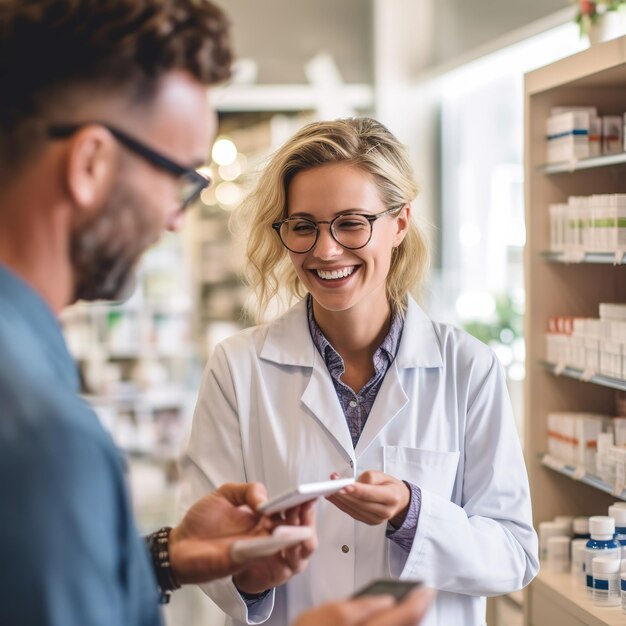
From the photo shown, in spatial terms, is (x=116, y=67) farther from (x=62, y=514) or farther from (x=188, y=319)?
(x=188, y=319)

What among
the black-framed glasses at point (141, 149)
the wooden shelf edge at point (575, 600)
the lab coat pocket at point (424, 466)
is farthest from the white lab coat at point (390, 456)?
the black-framed glasses at point (141, 149)

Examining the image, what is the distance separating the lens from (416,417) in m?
2.25

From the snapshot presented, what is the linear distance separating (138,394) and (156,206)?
259 inches

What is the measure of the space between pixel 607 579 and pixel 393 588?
6.37ft

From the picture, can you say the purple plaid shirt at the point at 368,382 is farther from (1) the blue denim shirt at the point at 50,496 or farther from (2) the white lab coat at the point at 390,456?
(1) the blue denim shirt at the point at 50,496

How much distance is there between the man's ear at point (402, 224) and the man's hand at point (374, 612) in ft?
4.53

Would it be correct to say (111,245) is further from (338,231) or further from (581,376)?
(581,376)

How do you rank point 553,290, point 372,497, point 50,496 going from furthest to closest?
1. point 553,290
2. point 372,497
3. point 50,496

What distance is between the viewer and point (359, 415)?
7.46ft

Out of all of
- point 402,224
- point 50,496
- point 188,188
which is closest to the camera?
point 50,496

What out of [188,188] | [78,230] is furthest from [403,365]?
[78,230]

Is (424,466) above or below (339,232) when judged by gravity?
below

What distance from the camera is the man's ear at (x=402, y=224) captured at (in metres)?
2.41

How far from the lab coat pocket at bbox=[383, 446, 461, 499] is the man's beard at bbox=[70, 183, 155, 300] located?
1135mm
